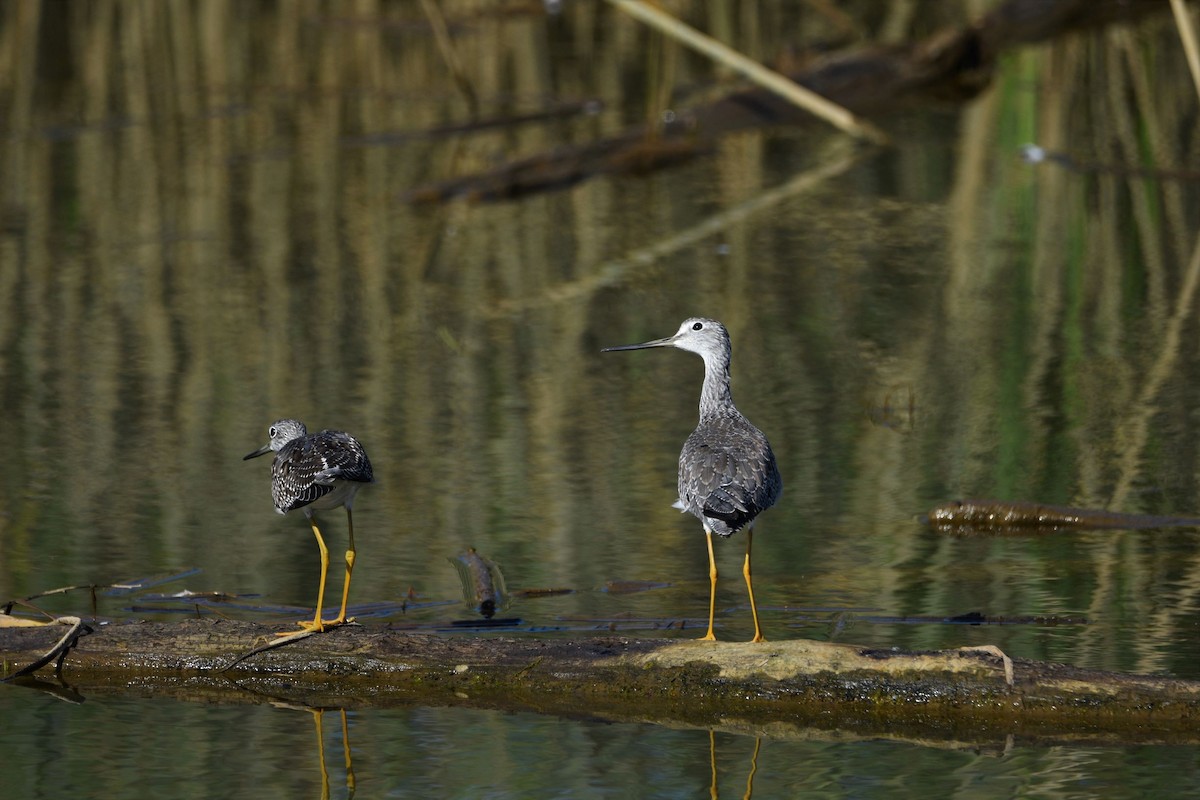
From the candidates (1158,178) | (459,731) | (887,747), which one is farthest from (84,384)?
(1158,178)

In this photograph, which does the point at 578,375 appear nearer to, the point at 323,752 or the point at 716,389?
the point at 716,389

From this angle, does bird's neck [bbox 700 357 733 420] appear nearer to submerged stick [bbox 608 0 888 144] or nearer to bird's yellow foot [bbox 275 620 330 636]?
bird's yellow foot [bbox 275 620 330 636]

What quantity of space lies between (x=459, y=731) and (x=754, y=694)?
2.96 ft

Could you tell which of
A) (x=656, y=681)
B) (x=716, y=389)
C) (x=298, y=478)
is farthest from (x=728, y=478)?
(x=298, y=478)

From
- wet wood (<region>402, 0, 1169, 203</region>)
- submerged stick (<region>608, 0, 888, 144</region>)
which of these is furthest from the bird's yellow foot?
wet wood (<region>402, 0, 1169, 203</region>)

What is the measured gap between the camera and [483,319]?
11.7 metres

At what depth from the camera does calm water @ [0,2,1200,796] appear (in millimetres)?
5926

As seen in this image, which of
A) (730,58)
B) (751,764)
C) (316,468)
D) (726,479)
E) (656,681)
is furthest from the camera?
(730,58)

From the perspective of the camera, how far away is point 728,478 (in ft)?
21.1

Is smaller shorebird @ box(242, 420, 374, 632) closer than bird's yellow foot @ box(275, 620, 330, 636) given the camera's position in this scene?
No

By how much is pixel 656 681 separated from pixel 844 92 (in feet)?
37.9

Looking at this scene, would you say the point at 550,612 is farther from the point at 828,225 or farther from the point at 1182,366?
the point at 828,225

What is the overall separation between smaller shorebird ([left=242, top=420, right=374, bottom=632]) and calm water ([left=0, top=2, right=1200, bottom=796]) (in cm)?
34

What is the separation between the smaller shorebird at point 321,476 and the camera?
6535mm
